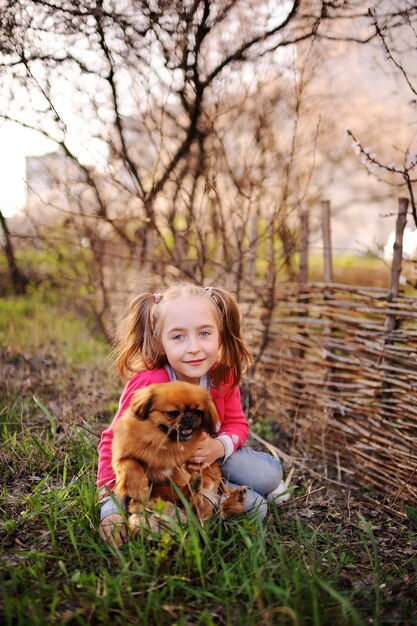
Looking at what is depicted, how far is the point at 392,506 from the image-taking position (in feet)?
10.3

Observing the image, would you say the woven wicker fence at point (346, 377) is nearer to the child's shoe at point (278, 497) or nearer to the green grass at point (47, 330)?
the child's shoe at point (278, 497)

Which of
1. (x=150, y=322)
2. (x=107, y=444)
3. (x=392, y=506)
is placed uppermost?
(x=150, y=322)

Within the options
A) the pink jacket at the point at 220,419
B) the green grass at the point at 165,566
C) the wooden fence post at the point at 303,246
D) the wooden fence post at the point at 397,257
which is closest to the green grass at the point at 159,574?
the green grass at the point at 165,566

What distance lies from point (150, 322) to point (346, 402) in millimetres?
1999

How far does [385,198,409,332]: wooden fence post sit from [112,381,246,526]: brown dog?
2.00 m

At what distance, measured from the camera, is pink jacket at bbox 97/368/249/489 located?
97.6 inches

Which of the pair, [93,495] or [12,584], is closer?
[12,584]

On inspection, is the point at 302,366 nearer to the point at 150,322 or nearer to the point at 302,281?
the point at 302,281

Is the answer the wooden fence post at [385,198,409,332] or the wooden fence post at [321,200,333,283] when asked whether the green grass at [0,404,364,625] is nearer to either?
the wooden fence post at [385,198,409,332]

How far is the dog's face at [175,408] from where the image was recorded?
2.02 m

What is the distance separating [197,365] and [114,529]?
0.77 m

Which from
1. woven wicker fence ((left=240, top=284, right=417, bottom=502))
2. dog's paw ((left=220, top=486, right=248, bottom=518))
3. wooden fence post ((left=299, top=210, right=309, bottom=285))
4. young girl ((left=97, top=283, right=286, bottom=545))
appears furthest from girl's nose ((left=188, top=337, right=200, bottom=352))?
wooden fence post ((left=299, top=210, right=309, bottom=285))

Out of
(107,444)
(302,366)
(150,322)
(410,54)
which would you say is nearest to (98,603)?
(107,444)

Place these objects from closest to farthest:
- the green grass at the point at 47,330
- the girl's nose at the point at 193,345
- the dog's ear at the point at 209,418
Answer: the dog's ear at the point at 209,418 < the girl's nose at the point at 193,345 < the green grass at the point at 47,330
